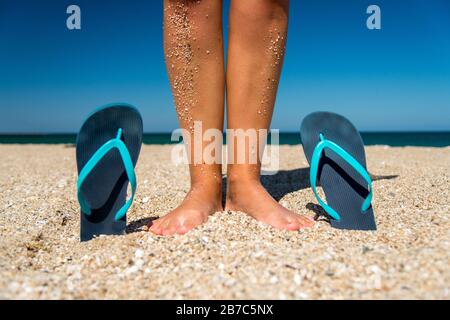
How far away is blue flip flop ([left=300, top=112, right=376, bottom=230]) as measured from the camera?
1381mm

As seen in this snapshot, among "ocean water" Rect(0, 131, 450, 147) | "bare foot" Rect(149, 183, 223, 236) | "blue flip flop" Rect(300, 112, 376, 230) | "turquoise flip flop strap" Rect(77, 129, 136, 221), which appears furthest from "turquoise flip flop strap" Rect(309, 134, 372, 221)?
"ocean water" Rect(0, 131, 450, 147)

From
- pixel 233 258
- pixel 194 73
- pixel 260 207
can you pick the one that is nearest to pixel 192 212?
pixel 260 207

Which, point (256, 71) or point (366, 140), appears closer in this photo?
point (256, 71)

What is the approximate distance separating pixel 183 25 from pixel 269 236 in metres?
0.75

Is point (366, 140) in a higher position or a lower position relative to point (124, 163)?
lower

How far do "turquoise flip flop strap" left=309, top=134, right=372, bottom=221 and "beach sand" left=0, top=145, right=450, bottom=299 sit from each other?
0.06m

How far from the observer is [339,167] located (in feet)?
5.17

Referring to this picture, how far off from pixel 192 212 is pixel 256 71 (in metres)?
0.53

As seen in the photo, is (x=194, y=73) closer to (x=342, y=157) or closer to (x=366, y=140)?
(x=342, y=157)

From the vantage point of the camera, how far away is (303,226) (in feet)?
4.22

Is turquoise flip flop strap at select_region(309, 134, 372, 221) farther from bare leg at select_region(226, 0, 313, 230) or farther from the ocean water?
the ocean water

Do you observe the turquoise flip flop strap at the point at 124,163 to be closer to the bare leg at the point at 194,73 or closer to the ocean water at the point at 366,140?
the bare leg at the point at 194,73
